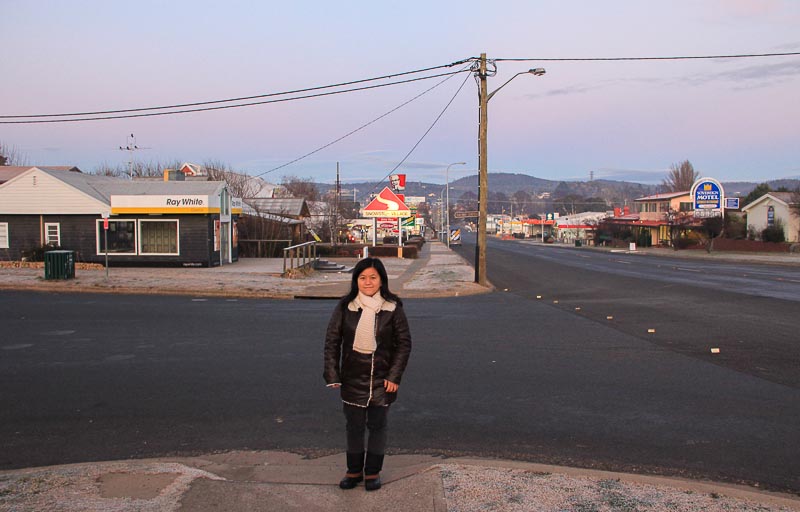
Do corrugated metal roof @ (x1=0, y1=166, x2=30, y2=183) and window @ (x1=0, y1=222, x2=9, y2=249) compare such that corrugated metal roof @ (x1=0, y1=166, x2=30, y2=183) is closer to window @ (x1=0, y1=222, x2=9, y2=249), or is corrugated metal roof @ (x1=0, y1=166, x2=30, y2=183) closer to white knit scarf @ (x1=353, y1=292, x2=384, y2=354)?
window @ (x1=0, y1=222, x2=9, y2=249)

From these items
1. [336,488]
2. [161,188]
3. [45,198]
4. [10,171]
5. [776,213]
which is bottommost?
[336,488]

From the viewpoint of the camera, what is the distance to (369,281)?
17.5 ft

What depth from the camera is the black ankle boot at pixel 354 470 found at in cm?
534

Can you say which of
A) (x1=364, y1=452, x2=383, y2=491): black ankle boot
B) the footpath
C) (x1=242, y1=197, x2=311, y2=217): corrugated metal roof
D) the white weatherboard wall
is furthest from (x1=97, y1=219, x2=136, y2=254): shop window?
(x1=364, y1=452, x2=383, y2=491): black ankle boot

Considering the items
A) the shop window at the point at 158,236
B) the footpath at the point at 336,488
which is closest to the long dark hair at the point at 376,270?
the footpath at the point at 336,488

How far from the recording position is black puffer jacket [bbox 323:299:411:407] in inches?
210

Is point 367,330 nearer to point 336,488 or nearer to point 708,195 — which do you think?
point 336,488

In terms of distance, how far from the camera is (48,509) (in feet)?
15.7

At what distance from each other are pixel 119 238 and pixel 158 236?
1.79 m

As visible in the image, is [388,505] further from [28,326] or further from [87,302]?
[87,302]

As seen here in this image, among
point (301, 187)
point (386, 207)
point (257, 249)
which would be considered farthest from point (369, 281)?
point (301, 187)

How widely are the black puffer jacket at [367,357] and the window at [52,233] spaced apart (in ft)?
103

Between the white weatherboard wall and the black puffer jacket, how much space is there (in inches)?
1181

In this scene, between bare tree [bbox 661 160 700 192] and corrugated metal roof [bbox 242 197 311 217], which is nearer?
corrugated metal roof [bbox 242 197 311 217]
